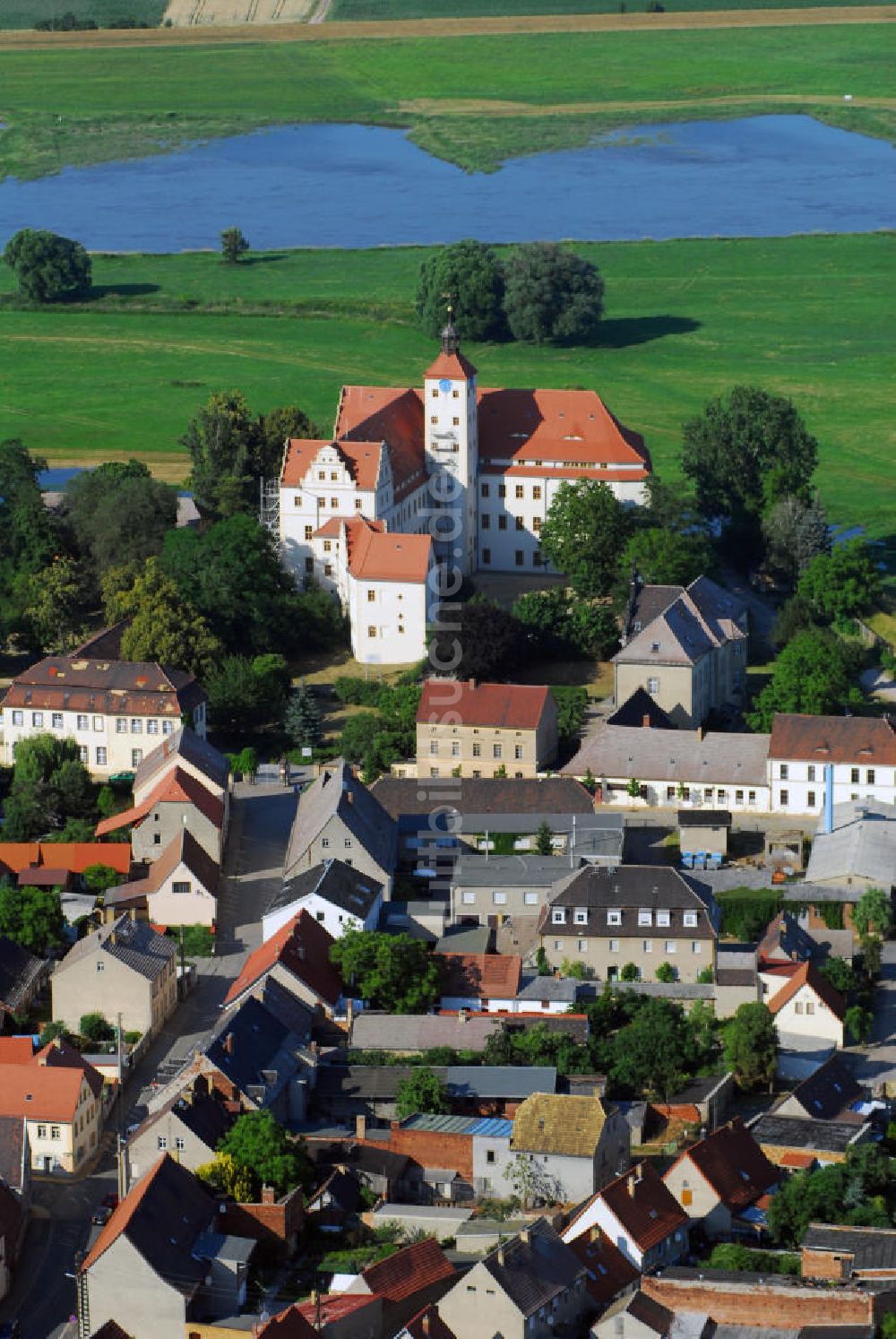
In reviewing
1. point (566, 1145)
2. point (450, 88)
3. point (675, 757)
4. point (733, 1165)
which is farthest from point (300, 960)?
point (450, 88)

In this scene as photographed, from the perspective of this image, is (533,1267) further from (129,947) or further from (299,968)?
(129,947)

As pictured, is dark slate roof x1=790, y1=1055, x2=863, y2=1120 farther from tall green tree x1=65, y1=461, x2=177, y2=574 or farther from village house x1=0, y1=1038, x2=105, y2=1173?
tall green tree x1=65, y1=461, x2=177, y2=574

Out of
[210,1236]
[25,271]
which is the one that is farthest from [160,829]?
[25,271]

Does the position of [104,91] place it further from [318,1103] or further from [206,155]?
[318,1103]

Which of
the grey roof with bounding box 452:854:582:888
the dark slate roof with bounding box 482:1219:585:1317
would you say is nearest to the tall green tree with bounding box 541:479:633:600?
the grey roof with bounding box 452:854:582:888

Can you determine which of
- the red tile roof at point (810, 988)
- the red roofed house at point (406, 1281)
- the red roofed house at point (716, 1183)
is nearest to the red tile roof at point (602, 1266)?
the red roofed house at point (406, 1281)

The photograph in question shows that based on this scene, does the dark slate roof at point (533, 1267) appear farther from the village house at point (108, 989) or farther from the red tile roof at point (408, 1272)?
the village house at point (108, 989)
